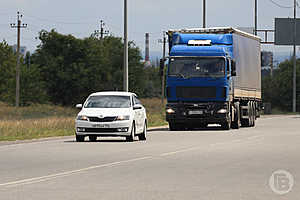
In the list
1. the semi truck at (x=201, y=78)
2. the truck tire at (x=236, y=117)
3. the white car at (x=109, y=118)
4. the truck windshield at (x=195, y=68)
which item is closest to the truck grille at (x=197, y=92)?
the semi truck at (x=201, y=78)

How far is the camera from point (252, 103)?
46.9 m

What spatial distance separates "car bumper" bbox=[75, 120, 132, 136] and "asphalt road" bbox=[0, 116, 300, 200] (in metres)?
1.10

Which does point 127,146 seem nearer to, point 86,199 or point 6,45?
point 86,199

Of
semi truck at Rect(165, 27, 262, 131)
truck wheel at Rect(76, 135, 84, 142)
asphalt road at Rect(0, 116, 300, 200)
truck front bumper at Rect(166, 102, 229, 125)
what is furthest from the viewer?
truck front bumper at Rect(166, 102, 229, 125)

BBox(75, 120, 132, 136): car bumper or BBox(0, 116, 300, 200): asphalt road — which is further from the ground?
BBox(75, 120, 132, 136): car bumper

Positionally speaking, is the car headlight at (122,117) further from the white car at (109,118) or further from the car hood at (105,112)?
the car hood at (105,112)

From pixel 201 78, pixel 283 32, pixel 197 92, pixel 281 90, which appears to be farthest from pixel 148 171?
pixel 281 90

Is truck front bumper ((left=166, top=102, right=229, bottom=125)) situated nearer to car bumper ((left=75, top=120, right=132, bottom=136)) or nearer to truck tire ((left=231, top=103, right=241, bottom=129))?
truck tire ((left=231, top=103, right=241, bottom=129))

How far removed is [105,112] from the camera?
29.8 metres

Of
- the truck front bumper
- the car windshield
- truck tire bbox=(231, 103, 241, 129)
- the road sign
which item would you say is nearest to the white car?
the car windshield

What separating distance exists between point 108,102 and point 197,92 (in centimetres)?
927

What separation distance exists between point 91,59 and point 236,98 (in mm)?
71157

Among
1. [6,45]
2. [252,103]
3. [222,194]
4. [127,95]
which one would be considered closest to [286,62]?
[6,45]

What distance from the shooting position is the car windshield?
30641mm
